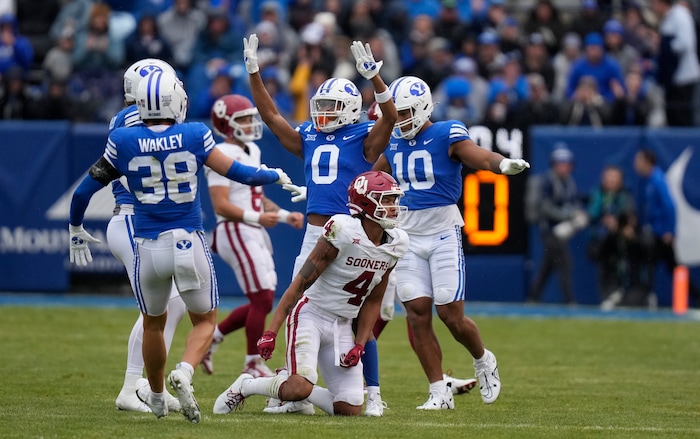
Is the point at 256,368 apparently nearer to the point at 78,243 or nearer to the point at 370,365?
the point at 370,365

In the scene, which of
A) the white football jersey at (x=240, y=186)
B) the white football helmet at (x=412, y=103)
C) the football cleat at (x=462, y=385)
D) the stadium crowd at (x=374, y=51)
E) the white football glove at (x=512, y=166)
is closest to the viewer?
the white football glove at (x=512, y=166)

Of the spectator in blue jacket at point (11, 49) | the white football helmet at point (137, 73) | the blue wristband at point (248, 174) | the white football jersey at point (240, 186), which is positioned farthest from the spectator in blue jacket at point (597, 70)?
the blue wristband at point (248, 174)

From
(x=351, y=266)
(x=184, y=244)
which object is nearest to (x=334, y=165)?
(x=351, y=266)

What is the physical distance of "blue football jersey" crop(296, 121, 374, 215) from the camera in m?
8.05

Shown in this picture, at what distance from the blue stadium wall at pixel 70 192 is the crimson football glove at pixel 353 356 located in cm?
785

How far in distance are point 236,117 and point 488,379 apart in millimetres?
2925

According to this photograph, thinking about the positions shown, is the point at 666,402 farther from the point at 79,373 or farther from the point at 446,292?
the point at 79,373

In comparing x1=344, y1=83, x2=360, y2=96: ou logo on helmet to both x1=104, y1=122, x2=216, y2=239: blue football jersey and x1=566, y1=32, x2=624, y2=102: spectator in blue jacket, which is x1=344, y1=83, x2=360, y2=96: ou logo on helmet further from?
x1=566, y1=32, x2=624, y2=102: spectator in blue jacket

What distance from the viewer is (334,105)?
803 centimetres

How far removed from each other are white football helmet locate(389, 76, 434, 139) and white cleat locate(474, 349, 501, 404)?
1525 mm

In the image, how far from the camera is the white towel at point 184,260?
6914mm

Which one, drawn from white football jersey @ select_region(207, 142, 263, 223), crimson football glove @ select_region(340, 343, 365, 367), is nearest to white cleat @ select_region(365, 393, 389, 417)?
crimson football glove @ select_region(340, 343, 365, 367)

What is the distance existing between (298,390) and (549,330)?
632 centimetres

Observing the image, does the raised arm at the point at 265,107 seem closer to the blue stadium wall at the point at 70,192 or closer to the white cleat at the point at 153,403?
the white cleat at the point at 153,403
